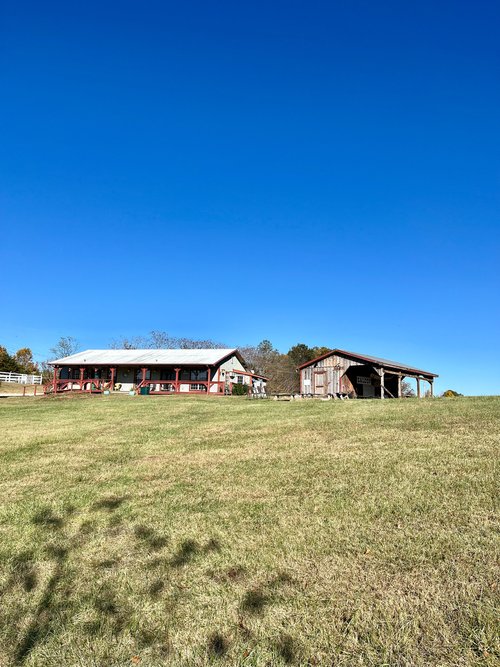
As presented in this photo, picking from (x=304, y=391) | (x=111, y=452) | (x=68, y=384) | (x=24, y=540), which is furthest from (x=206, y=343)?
(x=24, y=540)

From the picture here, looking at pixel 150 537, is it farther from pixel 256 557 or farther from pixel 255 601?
pixel 255 601

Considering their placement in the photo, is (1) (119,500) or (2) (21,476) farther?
(2) (21,476)

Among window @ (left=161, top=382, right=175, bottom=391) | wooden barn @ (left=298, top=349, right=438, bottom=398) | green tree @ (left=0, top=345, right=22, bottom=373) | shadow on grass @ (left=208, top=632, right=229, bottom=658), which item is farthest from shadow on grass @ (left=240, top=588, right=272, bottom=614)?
green tree @ (left=0, top=345, right=22, bottom=373)

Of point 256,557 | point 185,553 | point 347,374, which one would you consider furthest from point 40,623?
point 347,374

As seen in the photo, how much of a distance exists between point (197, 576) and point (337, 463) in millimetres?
3936

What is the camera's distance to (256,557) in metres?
4.26

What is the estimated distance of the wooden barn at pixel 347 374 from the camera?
3362 cm

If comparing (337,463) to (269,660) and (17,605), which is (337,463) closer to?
(269,660)

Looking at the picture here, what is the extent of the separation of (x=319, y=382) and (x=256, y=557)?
3147 centimetres

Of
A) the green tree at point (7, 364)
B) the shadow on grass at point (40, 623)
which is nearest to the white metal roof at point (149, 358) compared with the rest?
the green tree at point (7, 364)

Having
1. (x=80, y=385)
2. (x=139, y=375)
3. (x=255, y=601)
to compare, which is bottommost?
(x=255, y=601)

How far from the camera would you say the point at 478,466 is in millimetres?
6621

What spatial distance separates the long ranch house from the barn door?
5.63 m

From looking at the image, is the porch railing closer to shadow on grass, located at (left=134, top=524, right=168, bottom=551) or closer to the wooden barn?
the wooden barn
